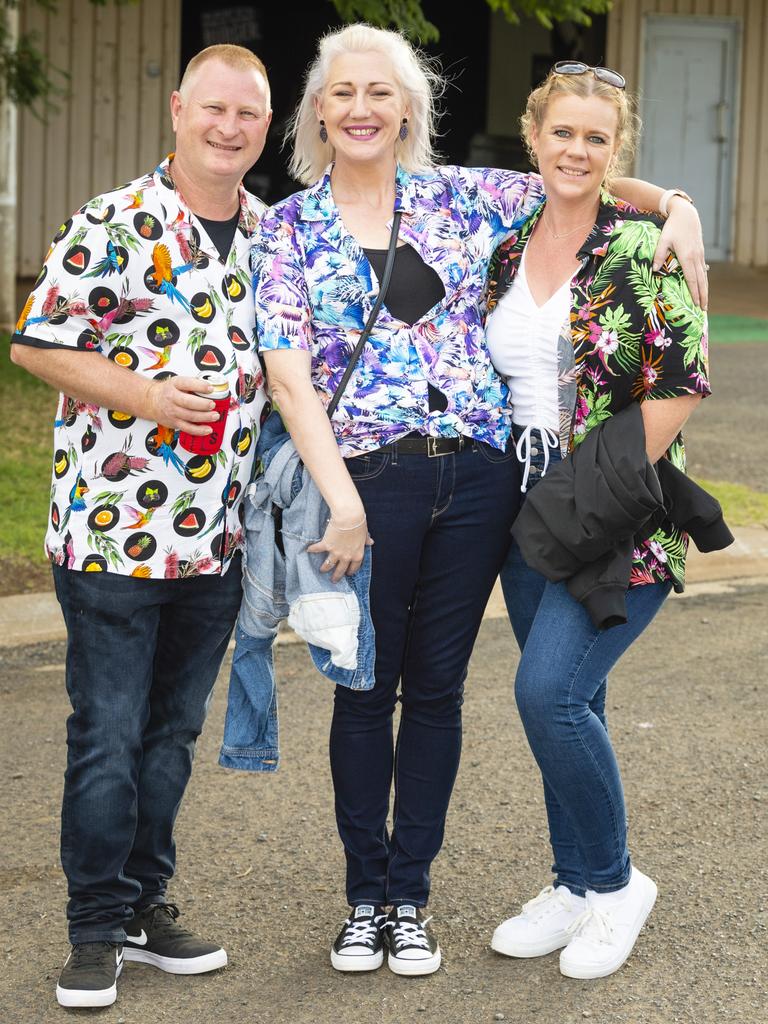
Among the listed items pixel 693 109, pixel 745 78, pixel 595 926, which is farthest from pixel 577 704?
pixel 745 78

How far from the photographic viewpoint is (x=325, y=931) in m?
3.60

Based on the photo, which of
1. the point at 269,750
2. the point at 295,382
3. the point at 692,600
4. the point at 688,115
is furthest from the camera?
the point at 688,115

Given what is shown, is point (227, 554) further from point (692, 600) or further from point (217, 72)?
point (692, 600)

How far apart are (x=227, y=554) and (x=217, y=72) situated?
1.06 meters

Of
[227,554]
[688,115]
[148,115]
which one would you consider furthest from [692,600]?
[688,115]

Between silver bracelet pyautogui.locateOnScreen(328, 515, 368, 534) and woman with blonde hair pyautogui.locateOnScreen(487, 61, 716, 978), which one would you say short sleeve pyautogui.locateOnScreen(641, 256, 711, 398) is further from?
silver bracelet pyautogui.locateOnScreen(328, 515, 368, 534)

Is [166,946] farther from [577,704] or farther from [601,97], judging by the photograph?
[601,97]

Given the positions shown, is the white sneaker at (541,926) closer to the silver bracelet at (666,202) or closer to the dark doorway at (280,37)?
the silver bracelet at (666,202)

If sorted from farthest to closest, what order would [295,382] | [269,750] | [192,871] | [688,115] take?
[688,115], [192,871], [269,750], [295,382]

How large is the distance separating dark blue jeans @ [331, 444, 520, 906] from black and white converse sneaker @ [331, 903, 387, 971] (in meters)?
0.04

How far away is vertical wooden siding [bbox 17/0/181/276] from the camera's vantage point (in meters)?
16.9

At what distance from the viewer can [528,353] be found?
3287 mm

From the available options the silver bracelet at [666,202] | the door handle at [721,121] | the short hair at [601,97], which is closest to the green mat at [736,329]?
the door handle at [721,121]

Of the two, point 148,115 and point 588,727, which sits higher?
point 148,115
